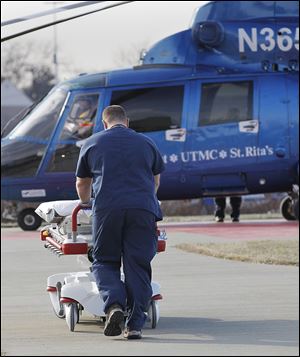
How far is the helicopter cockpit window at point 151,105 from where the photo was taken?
63.5 feet

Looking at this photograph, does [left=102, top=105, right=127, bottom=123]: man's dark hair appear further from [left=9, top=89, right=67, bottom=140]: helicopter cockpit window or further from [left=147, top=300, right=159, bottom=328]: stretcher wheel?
[left=9, top=89, right=67, bottom=140]: helicopter cockpit window

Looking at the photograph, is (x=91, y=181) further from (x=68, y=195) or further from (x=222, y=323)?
(x=68, y=195)

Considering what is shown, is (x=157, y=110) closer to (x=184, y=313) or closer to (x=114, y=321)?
(x=184, y=313)

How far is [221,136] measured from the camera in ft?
65.3

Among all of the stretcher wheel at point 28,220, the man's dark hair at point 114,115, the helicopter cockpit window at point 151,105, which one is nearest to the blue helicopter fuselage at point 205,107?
the helicopter cockpit window at point 151,105

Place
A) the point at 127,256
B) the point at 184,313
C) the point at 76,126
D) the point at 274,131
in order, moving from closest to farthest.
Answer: the point at 127,256 → the point at 184,313 → the point at 76,126 → the point at 274,131

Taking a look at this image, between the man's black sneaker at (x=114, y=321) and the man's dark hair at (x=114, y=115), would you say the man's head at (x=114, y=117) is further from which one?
the man's black sneaker at (x=114, y=321)

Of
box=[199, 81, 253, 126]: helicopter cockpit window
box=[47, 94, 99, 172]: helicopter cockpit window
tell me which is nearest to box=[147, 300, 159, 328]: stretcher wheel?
box=[47, 94, 99, 172]: helicopter cockpit window

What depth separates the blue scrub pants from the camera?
7426 mm

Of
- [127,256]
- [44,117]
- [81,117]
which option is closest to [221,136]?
[81,117]

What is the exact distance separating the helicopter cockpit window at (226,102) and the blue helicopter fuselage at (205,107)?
0.05 feet

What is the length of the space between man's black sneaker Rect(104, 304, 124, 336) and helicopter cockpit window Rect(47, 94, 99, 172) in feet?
38.0

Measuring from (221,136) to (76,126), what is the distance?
250cm

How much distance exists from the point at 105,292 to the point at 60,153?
1237cm
